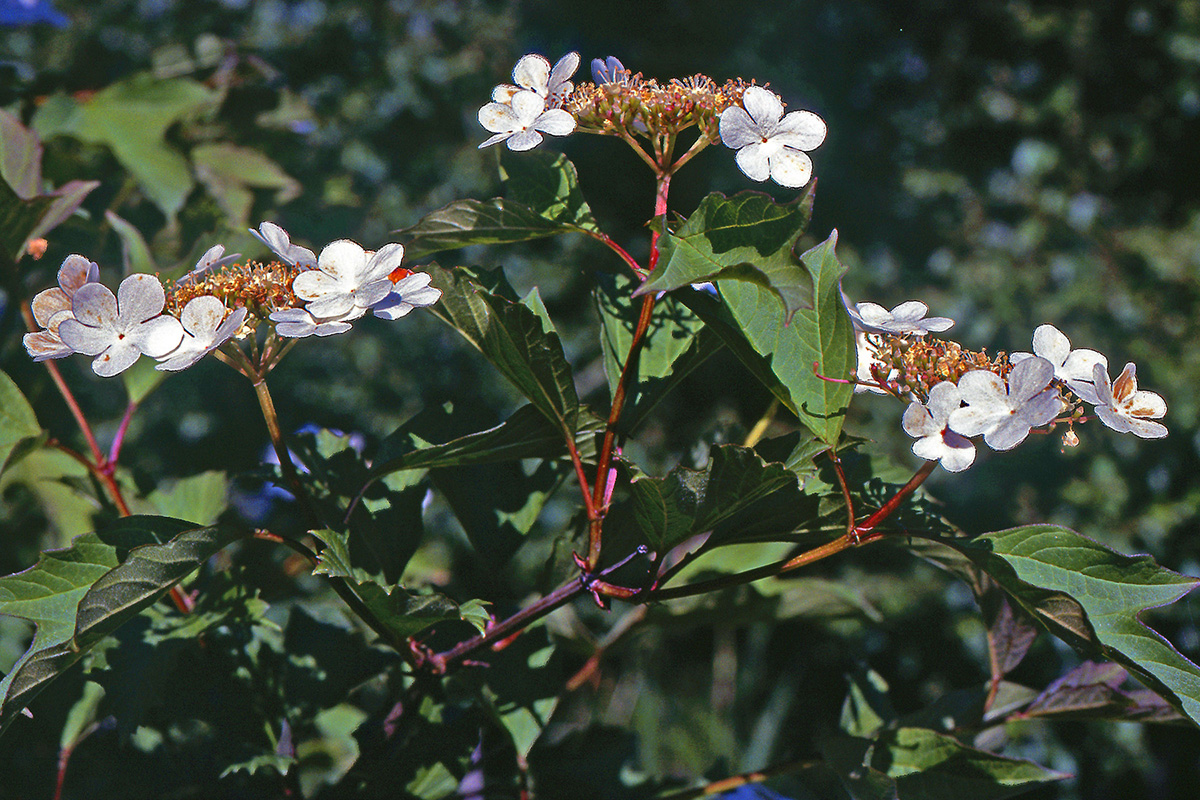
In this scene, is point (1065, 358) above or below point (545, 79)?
below

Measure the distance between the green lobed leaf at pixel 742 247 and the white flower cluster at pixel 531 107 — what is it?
90 mm

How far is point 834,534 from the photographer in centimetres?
45

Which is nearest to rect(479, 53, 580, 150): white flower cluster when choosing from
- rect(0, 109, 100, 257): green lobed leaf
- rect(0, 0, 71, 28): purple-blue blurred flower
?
rect(0, 109, 100, 257): green lobed leaf

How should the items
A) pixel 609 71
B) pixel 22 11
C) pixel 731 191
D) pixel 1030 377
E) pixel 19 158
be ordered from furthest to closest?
pixel 731 191 → pixel 22 11 → pixel 19 158 → pixel 609 71 → pixel 1030 377

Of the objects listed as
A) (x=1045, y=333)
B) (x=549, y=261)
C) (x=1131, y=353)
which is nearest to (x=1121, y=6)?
(x=1131, y=353)

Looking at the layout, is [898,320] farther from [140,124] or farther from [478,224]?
[140,124]

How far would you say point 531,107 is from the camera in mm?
444

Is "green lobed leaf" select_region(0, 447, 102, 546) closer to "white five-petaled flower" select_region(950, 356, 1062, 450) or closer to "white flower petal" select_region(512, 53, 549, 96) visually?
"white flower petal" select_region(512, 53, 549, 96)

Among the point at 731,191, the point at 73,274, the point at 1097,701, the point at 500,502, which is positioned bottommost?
the point at 731,191

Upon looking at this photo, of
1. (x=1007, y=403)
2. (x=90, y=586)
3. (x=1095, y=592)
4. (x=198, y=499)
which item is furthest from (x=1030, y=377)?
(x=198, y=499)

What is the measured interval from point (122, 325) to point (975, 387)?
0.40 metres

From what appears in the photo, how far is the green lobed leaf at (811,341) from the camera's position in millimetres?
414

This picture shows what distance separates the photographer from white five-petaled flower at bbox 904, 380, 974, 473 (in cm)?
37

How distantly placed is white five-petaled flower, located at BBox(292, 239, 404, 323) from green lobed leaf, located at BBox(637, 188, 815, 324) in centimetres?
13
